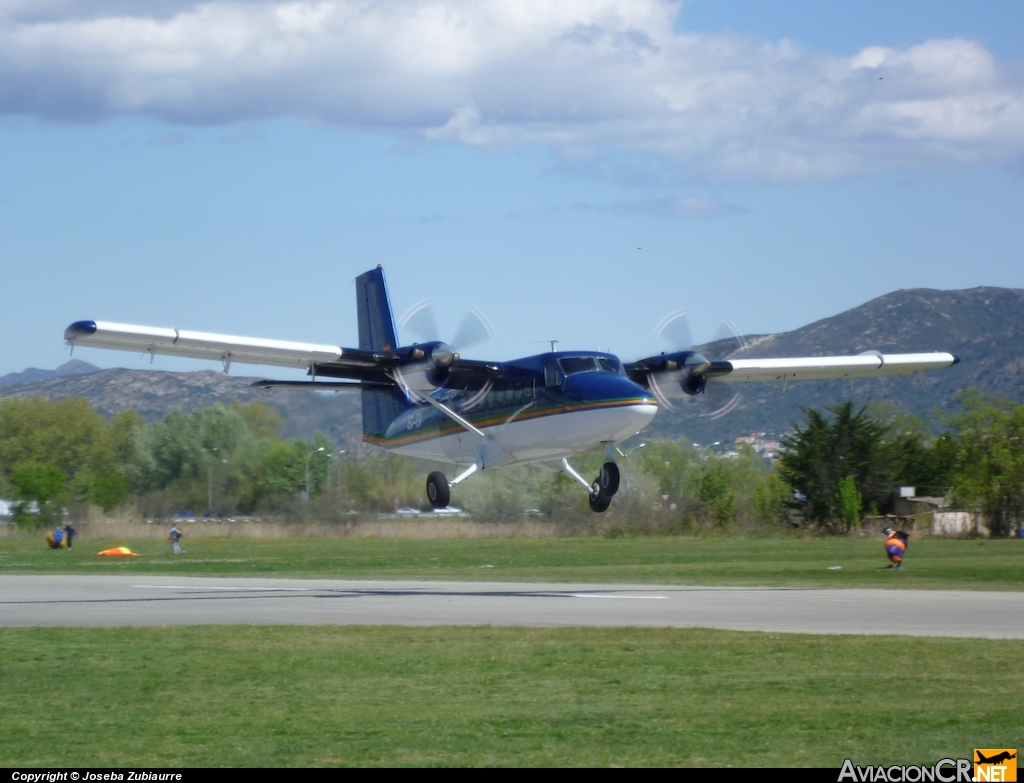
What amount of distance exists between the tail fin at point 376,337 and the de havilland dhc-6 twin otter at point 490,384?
0.04 meters

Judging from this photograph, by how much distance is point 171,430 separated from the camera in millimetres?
46531

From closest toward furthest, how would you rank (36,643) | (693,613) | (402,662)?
(402,662) → (36,643) → (693,613)

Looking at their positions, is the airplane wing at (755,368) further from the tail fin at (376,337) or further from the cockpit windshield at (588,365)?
the tail fin at (376,337)

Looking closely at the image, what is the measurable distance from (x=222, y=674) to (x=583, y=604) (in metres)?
10.3

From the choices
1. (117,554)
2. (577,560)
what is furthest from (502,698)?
(117,554)

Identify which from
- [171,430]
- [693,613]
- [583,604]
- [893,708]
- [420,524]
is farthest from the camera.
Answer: [420,524]

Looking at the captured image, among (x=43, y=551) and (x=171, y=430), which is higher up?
(x=171, y=430)

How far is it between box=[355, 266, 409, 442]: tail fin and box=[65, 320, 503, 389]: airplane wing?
1.85m

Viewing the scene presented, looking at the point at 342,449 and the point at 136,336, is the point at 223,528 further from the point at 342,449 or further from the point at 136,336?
the point at 136,336

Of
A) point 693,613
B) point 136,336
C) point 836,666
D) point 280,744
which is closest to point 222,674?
point 280,744

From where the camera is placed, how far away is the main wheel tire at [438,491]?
94.2ft

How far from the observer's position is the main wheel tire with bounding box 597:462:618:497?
26.5m

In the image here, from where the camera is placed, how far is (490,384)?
27.9 meters

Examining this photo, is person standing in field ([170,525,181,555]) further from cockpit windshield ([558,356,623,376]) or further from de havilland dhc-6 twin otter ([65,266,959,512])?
cockpit windshield ([558,356,623,376])
